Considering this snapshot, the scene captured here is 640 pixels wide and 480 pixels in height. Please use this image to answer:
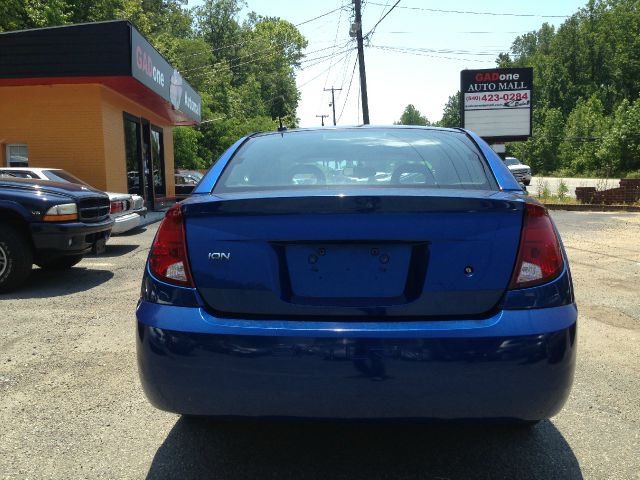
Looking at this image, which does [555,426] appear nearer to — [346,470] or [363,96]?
[346,470]

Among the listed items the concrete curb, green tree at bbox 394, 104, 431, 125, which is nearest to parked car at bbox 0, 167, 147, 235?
the concrete curb

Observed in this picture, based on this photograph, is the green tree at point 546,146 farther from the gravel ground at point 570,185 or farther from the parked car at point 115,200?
the parked car at point 115,200

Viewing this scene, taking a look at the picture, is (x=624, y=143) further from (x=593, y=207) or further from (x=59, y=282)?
(x=59, y=282)

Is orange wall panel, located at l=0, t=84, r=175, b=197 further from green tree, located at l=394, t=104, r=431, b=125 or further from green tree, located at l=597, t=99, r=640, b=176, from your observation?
green tree, located at l=394, t=104, r=431, b=125

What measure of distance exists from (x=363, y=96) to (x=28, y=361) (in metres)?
22.8

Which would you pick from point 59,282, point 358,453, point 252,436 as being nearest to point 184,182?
point 59,282

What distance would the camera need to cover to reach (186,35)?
65062 mm

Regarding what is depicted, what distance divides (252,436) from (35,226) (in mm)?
4697

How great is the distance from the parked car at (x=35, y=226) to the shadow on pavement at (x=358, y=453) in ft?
13.9

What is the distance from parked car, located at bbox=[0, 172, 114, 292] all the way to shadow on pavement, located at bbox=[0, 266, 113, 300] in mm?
211

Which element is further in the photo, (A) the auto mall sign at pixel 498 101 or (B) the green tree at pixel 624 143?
(B) the green tree at pixel 624 143

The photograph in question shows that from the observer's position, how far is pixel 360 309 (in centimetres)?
217

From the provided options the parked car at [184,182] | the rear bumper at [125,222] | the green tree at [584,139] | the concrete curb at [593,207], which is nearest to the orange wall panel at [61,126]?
the rear bumper at [125,222]

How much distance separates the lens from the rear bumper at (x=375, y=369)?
2.08 meters
